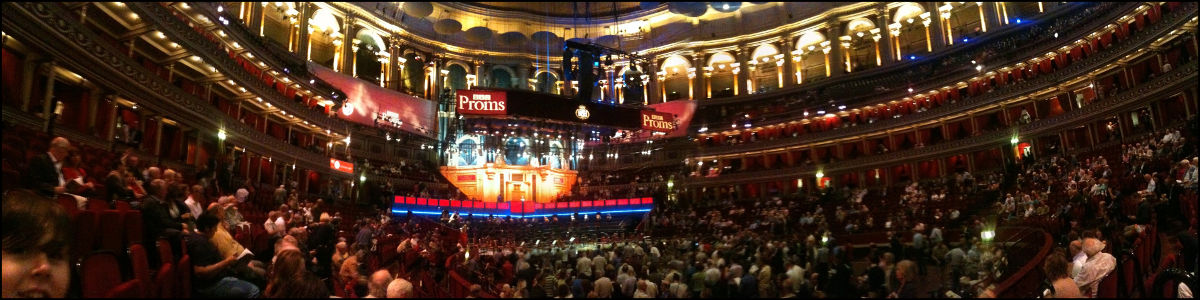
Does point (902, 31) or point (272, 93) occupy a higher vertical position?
point (902, 31)

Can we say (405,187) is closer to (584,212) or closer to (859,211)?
(584,212)

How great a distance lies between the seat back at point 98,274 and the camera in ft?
14.1

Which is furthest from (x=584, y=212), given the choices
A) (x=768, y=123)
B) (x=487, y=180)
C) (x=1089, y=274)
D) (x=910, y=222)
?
(x=1089, y=274)

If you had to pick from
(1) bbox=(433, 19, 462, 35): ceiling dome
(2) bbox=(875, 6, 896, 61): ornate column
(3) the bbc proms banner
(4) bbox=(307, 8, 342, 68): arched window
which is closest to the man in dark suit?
(3) the bbc proms banner

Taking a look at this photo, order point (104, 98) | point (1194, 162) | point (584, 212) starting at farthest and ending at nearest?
1. point (584, 212)
2. point (104, 98)
3. point (1194, 162)

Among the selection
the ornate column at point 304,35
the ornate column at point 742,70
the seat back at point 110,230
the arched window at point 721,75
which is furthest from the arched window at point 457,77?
the seat back at point 110,230

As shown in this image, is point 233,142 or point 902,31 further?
point 902,31

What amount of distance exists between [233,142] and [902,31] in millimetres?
31104

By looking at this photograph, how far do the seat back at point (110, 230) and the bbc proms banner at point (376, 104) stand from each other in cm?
2489

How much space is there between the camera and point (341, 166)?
2741cm

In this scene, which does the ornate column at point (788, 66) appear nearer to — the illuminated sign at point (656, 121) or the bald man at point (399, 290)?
the illuminated sign at point (656, 121)

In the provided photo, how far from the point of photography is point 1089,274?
643 cm

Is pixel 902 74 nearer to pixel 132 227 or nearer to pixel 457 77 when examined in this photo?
pixel 457 77

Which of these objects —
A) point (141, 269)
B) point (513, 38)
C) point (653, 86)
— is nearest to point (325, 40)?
point (513, 38)
